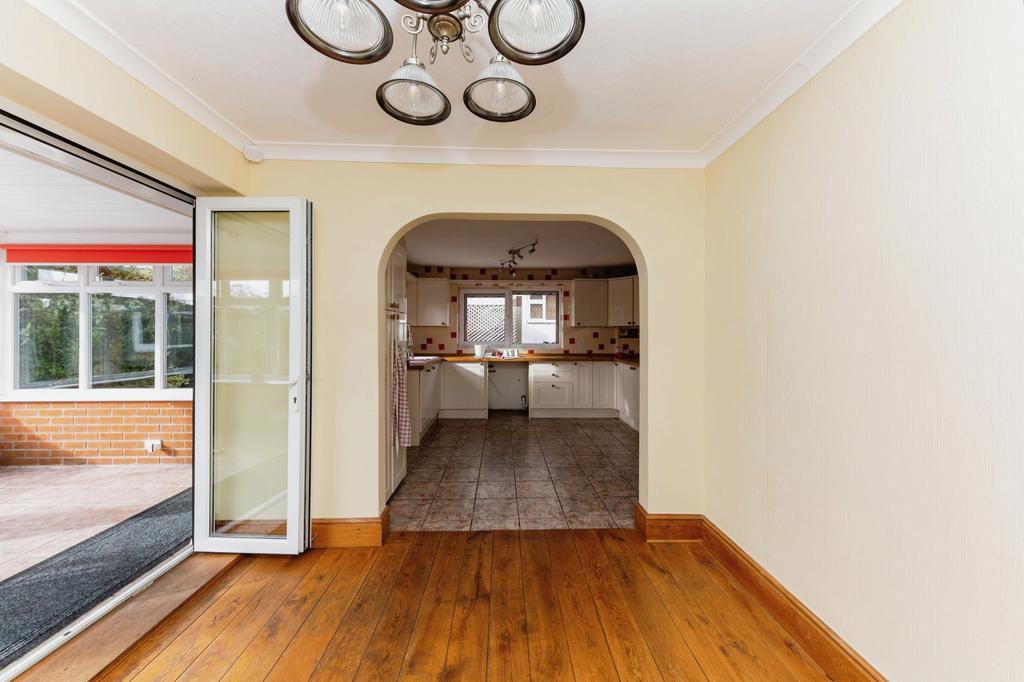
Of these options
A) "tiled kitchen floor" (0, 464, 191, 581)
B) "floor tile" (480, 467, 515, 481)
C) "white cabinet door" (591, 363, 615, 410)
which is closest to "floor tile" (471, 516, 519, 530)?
"floor tile" (480, 467, 515, 481)

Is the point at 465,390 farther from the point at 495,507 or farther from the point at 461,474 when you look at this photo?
the point at 495,507

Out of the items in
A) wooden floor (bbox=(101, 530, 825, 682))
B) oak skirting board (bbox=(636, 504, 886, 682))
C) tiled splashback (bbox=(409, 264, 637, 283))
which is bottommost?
wooden floor (bbox=(101, 530, 825, 682))

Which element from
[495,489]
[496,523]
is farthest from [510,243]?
[496,523]

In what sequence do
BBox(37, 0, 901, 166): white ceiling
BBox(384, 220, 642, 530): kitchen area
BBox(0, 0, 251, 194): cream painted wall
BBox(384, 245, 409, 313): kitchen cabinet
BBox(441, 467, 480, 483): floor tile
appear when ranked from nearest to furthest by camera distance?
BBox(0, 0, 251, 194): cream painted wall < BBox(37, 0, 901, 166): white ceiling < BBox(384, 245, 409, 313): kitchen cabinet < BBox(384, 220, 642, 530): kitchen area < BBox(441, 467, 480, 483): floor tile

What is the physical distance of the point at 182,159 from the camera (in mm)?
2051

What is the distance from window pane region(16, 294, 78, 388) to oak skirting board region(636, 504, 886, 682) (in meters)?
5.47

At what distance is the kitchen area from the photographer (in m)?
3.26

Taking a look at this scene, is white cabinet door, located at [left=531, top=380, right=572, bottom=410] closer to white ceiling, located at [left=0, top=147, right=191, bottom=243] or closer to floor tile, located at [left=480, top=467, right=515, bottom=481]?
floor tile, located at [left=480, top=467, right=515, bottom=481]

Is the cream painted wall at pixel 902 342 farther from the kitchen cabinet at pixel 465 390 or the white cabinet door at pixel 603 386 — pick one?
the kitchen cabinet at pixel 465 390

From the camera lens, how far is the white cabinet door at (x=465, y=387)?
646cm

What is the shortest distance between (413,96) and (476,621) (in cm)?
209

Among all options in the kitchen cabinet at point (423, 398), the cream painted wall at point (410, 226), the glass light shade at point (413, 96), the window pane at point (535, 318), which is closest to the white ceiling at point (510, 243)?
the window pane at point (535, 318)

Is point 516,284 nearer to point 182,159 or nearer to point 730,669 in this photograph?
point 182,159

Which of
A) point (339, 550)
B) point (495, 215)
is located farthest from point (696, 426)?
point (339, 550)
